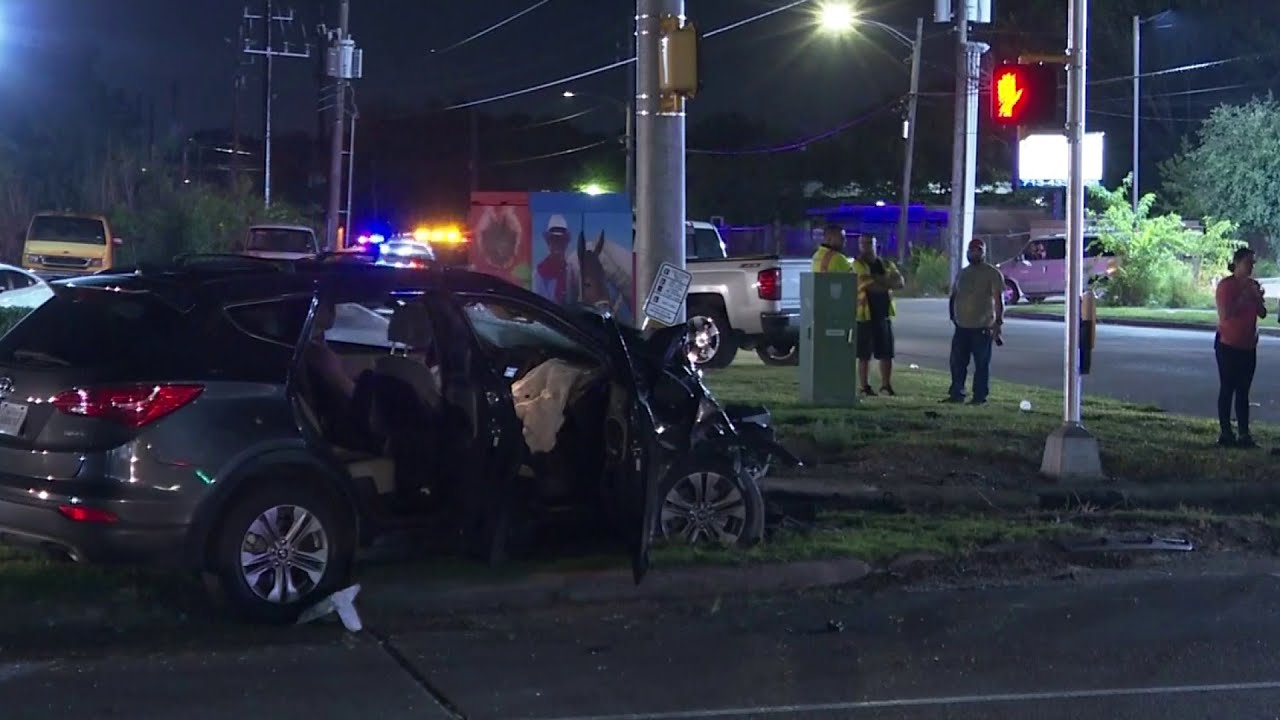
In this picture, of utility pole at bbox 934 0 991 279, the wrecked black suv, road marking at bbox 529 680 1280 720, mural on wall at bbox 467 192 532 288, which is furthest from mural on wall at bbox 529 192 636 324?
utility pole at bbox 934 0 991 279

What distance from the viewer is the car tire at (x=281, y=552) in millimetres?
7250

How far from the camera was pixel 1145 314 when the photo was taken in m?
33.2

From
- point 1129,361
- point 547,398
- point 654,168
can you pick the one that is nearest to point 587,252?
point 654,168

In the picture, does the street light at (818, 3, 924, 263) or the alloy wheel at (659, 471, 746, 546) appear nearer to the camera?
the alloy wheel at (659, 471, 746, 546)

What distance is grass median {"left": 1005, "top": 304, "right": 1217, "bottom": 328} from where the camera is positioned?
31.0 m

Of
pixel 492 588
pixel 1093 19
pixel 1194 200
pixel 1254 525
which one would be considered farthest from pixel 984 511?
pixel 1093 19

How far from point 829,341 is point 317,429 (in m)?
7.93

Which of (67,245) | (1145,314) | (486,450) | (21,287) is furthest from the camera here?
(1145,314)

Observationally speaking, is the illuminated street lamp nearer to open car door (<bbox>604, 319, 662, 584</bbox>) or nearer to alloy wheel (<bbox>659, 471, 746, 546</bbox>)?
alloy wheel (<bbox>659, 471, 746, 546</bbox>)

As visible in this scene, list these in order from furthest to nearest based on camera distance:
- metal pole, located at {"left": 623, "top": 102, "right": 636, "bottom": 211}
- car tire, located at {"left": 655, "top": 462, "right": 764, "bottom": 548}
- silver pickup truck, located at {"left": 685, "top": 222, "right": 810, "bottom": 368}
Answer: metal pole, located at {"left": 623, "top": 102, "right": 636, "bottom": 211} < silver pickup truck, located at {"left": 685, "top": 222, "right": 810, "bottom": 368} < car tire, located at {"left": 655, "top": 462, "right": 764, "bottom": 548}

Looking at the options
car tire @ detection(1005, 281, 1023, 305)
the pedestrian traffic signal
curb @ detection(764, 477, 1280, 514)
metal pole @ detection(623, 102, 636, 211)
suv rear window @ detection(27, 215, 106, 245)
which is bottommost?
curb @ detection(764, 477, 1280, 514)

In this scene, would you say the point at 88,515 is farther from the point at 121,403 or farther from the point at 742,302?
the point at 742,302

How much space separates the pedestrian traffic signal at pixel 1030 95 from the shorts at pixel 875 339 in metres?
4.70

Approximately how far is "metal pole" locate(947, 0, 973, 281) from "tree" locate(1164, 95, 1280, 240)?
2038 cm
